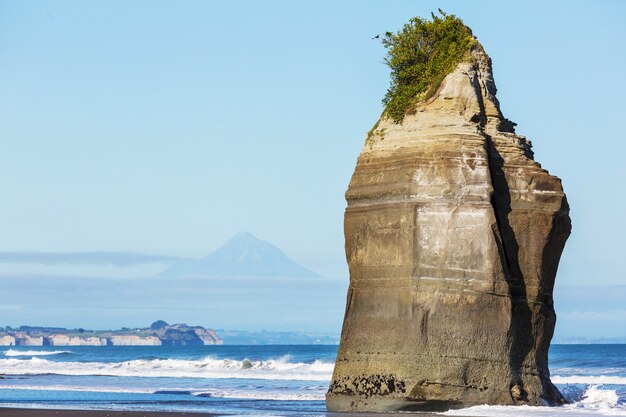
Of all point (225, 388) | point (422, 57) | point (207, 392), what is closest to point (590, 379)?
point (225, 388)

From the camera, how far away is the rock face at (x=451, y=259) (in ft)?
100

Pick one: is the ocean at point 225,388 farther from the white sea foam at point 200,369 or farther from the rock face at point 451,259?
the rock face at point 451,259

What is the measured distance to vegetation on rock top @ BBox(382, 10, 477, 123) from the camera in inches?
1314

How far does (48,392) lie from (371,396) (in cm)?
1835

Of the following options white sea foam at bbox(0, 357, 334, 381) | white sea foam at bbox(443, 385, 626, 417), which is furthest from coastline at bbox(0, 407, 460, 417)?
white sea foam at bbox(0, 357, 334, 381)

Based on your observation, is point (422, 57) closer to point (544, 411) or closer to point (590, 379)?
point (544, 411)

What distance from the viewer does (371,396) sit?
31.1m

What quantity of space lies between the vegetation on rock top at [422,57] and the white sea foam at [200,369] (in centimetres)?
2997

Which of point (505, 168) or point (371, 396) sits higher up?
point (505, 168)

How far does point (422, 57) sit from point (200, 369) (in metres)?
40.3

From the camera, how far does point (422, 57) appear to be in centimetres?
3416

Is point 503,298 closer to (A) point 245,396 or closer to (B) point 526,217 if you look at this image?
(B) point 526,217

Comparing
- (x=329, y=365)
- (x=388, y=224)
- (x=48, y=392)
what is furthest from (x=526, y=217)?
(x=329, y=365)

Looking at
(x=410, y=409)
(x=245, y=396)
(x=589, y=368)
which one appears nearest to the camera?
(x=410, y=409)
